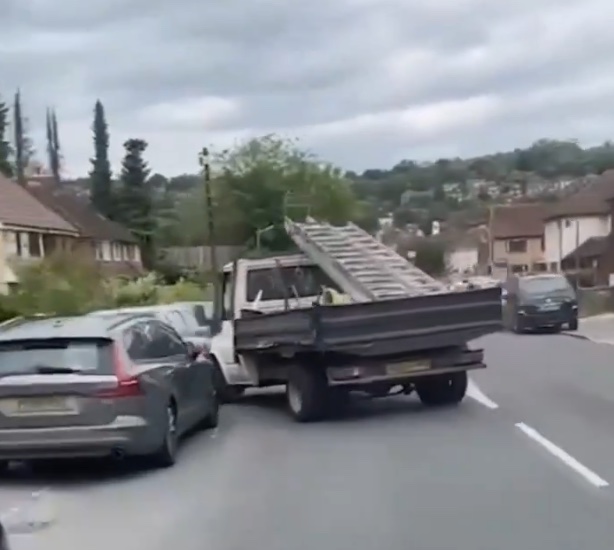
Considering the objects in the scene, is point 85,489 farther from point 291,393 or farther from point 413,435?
point 291,393

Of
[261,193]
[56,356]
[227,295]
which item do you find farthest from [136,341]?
[261,193]

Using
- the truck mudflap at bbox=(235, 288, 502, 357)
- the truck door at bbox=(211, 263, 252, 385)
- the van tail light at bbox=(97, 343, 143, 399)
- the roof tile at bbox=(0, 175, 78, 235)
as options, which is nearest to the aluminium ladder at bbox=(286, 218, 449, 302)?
the truck mudflap at bbox=(235, 288, 502, 357)

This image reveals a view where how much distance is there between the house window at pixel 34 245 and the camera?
196 feet

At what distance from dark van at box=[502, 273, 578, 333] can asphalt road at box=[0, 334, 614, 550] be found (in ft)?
73.5

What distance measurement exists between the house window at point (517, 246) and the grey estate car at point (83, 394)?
98.6 meters

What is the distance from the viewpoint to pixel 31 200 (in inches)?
2493

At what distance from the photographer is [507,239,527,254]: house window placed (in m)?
109

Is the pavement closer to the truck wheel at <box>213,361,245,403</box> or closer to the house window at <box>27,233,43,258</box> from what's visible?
the truck wheel at <box>213,361,245,403</box>

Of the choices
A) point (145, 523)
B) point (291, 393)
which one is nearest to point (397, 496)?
point (145, 523)

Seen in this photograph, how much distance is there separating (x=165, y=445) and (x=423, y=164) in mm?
117653

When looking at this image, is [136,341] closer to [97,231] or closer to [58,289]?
[58,289]

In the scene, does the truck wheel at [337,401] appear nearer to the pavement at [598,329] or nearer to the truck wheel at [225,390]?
the truck wheel at [225,390]

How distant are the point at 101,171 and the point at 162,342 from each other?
86560 millimetres

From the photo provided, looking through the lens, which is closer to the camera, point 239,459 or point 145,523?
point 145,523
